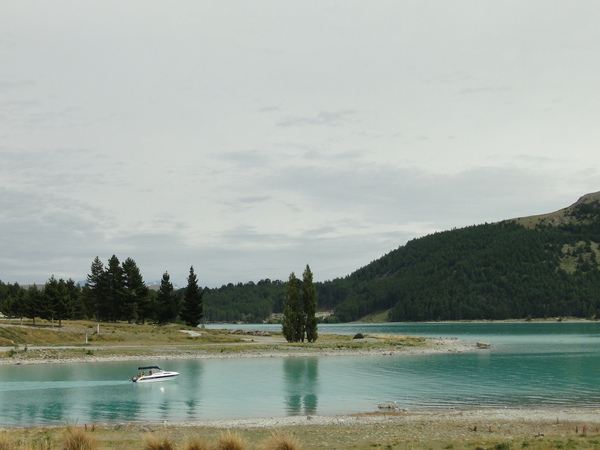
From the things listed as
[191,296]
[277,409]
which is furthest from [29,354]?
[191,296]

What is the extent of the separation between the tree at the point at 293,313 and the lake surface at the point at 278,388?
59.0 feet

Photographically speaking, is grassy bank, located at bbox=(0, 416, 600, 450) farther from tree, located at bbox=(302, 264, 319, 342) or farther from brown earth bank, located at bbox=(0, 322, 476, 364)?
tree, located at bbox=(302, 264, 319, 342)

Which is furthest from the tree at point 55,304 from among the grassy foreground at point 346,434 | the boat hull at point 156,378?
the grassy foreground at point 346,434

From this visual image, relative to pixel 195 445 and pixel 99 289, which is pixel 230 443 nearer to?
pixel 195 445

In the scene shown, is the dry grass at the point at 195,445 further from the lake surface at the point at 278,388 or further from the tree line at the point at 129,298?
the tree line at the point at 129,298

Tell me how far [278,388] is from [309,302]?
43547 mm

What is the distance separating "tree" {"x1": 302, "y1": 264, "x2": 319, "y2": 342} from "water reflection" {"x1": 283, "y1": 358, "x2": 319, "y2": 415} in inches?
649

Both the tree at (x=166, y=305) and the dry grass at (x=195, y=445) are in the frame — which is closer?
the dry grass at (x=195, y=445)

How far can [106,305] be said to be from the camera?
122m

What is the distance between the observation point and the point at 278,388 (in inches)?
2008

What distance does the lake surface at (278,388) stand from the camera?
39.5 meters

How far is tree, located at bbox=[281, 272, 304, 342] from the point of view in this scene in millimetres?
94875

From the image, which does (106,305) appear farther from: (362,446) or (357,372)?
(362,446)

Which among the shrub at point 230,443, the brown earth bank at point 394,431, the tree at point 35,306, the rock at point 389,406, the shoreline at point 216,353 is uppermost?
the tree at point 35,306
